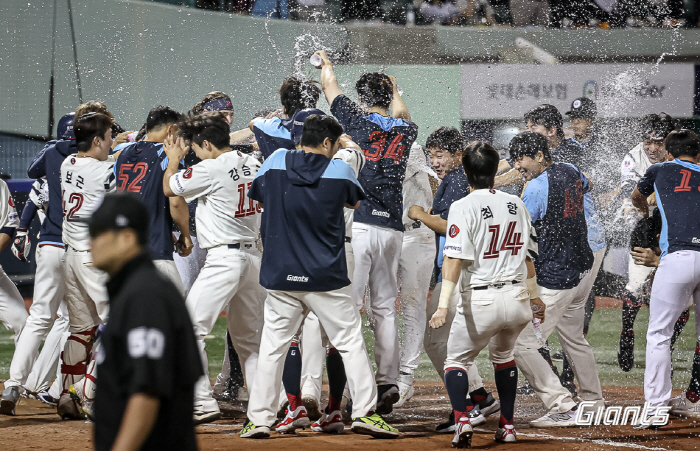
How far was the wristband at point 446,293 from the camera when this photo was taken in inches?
195

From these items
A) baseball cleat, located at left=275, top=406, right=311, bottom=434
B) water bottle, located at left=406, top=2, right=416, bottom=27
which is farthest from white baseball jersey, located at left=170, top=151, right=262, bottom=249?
water bottle, located at left=406, top=2, right=416, bottom=27

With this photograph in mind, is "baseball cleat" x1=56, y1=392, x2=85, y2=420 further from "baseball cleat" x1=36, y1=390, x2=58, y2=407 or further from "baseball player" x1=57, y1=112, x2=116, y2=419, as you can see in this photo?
"baseball cleat" x1=36, y1=390, x2=58, y2=407

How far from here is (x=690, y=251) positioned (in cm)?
571

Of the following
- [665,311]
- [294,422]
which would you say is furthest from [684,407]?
[294,422]

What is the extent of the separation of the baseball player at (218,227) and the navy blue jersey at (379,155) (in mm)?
995

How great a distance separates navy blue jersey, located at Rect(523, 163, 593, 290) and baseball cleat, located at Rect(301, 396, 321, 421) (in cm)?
189

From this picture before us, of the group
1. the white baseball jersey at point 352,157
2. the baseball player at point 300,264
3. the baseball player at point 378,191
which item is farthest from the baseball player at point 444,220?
the baseball player at point 300,264

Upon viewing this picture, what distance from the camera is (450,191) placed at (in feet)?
20.3

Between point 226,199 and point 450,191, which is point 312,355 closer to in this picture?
point 226,199

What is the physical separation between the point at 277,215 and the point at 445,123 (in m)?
13.7

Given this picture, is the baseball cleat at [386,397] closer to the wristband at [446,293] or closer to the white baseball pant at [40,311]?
the wristband at [446,293]

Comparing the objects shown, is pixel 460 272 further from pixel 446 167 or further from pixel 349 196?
pixel 446 167

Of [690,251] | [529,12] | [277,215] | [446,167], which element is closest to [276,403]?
[277,215]

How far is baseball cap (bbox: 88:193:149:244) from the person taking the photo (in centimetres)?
236
